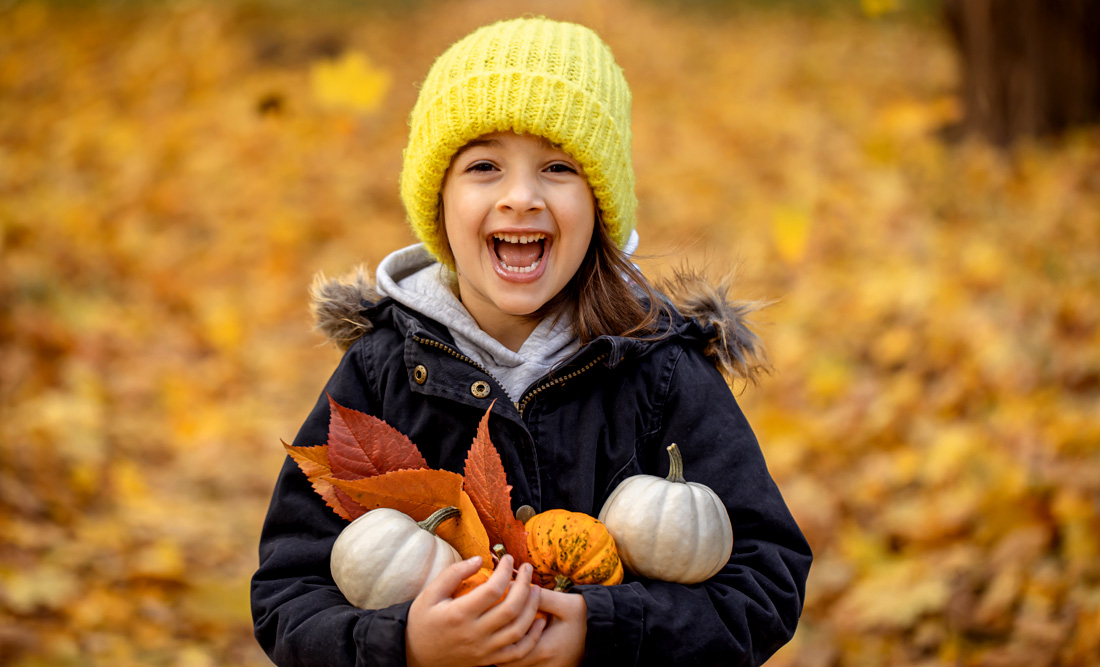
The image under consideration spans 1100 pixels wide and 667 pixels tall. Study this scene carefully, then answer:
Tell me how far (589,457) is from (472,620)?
47cm

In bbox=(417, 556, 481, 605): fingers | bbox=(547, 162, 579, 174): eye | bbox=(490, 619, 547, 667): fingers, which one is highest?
bbox=(547, 162, 579, 174): eye

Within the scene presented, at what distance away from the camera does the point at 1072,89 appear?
6.23 metres

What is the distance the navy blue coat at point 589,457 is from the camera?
5.44 feet

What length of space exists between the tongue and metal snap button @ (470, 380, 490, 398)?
0.27m

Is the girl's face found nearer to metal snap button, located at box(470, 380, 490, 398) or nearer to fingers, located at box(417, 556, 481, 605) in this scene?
metal snap button, located at box(470, 380, 490, 398)

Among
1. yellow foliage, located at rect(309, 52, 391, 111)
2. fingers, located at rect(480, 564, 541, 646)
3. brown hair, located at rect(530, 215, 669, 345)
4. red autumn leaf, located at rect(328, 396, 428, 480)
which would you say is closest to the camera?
fingers, located at rect(480, 564, 541, 646)

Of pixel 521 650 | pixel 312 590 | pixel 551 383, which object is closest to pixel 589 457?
pixel 551 383

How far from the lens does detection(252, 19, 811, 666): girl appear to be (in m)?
1.73

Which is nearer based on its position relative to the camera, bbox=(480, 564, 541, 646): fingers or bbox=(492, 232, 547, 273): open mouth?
bbox=(480, 564, 541, 646): fingers

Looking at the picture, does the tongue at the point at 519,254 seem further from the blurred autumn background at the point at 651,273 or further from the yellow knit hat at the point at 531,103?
the blurred autumn background at the point at 651,273

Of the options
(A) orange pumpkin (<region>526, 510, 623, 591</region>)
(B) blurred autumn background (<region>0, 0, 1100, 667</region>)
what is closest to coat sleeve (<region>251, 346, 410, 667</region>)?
(A) orange pumpkin (<region>526, 510, 623, 591</region>)

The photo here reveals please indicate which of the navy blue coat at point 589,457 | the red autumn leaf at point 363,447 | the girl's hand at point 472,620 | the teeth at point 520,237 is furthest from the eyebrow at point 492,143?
the girl's hand at point 472,620

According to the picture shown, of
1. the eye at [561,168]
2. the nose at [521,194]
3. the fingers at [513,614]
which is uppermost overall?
the eye at [561,168]

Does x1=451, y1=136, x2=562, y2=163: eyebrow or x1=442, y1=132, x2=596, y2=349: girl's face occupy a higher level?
x1=451, y1=136, x2=562, y2=163: eyebrow
